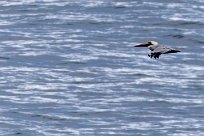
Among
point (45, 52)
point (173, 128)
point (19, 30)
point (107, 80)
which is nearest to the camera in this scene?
point (173, 128)

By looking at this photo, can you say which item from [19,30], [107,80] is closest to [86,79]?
[107,80]

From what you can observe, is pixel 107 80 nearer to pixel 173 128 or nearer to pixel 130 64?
pixel 130 64

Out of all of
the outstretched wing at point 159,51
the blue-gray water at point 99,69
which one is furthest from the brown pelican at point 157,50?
the blue-gray water at point 99,69

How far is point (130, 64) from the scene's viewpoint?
49250 mm

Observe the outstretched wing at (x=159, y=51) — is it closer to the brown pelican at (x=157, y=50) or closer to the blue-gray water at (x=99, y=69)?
the brown pelican at (x=157, y=50)

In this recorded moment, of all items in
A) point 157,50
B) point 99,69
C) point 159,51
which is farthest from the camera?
point 99,69

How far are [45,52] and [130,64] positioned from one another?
140 inches

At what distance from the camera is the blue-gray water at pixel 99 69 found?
4300cm

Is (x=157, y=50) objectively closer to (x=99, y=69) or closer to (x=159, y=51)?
(x=159, y=51)

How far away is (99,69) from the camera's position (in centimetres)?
4872

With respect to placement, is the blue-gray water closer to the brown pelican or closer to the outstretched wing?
the brown pelican

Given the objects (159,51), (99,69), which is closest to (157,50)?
(159,51)

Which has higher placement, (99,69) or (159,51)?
(99,69)

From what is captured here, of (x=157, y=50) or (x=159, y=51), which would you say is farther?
(x=157, y=50)
